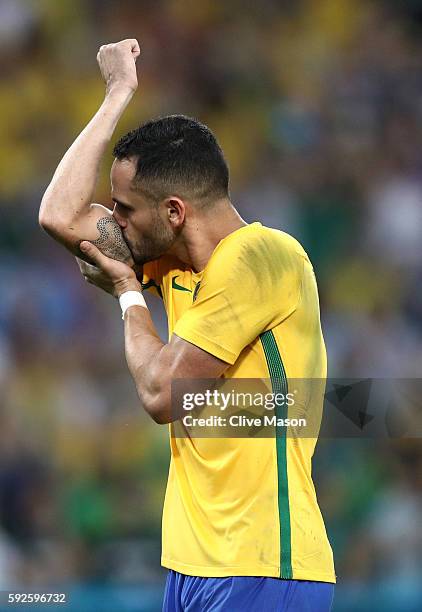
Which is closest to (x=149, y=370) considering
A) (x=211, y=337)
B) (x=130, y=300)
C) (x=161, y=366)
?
(x=161, y=366)

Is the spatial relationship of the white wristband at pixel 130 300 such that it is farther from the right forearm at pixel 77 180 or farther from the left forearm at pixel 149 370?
the right forearm at pixel 77 180

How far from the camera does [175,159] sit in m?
2.58

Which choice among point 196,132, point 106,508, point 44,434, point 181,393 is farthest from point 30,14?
point 181,393

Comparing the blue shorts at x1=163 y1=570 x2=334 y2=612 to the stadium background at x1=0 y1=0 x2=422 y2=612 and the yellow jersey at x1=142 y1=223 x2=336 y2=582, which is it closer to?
the yellow jersey at x1=142 y1=223 x2=336 y2=582

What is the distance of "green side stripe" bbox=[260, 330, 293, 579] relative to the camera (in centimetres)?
240

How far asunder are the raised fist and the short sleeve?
2.17 ft

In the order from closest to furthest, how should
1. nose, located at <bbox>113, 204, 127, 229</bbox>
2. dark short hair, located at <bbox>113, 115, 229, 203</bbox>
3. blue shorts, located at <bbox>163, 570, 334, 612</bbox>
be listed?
blue shorts, located at <bbox>163, 570, 334, 612</bbox>, dark short hair, located at <bbox>113, 115, 229, 203</bbox>, nose, located at <bbox>113, 204, 127, 229</bbox>

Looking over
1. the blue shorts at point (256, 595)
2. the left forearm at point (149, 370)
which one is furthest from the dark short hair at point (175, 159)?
the blue shorts at point (256, 595)

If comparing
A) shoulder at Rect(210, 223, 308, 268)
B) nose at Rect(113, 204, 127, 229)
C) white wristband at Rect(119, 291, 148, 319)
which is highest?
nose at Rect(113, 204, 127, 229)

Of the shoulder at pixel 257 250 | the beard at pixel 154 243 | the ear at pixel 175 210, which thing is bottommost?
the shoulder at pixel 257 250

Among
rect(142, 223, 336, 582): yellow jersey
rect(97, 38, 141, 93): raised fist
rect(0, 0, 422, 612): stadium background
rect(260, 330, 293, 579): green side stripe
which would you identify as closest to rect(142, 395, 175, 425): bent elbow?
rect(142, 223, 336, 582): yellow jersey

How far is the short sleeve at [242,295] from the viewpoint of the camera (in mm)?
2408

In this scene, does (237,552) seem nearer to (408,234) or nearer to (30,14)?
(408,234)

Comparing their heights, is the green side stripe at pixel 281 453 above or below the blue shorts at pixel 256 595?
above
